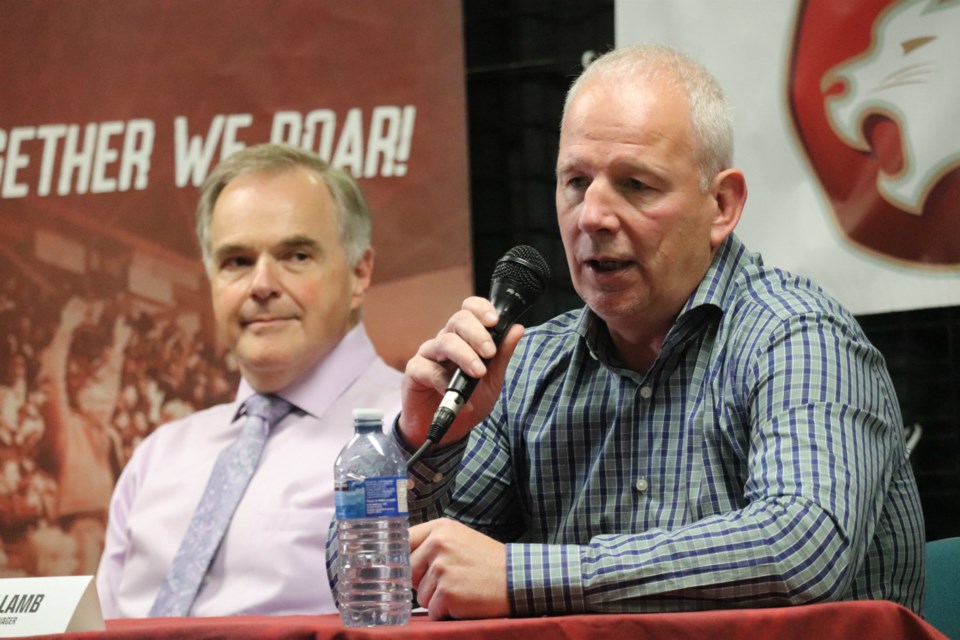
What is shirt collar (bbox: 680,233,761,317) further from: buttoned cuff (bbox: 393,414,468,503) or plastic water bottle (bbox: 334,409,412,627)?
plastic water bottle (bbox: 334,409,412,627)

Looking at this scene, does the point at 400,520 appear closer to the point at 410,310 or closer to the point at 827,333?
the point at 827,333

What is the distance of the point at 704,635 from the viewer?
43.1 inches

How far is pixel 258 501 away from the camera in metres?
2.53

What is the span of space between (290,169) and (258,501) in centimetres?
76

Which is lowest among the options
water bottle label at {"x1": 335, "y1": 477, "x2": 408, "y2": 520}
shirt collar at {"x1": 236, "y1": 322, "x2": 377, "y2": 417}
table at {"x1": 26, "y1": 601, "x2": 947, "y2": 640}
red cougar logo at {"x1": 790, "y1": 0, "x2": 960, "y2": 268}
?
table at {"x1": 26, "y1": 601, "x2": 947, "y2": 640}

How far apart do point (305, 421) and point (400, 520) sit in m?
1.35

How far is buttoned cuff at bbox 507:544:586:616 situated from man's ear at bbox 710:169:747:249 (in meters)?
0.68

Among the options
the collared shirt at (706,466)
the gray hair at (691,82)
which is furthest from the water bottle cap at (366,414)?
the gray hair at (691,82)

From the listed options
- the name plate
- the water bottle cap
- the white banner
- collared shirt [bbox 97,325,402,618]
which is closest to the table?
the name plate

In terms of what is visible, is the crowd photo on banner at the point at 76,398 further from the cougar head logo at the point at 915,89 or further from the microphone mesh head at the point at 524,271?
the cougar head logo at the point at 915,89

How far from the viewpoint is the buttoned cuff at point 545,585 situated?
127 cm

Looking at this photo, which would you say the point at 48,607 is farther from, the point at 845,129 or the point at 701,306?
the point at 845,129

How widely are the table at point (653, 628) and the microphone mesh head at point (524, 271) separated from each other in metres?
0.52

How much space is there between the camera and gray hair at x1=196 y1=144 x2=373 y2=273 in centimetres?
278
